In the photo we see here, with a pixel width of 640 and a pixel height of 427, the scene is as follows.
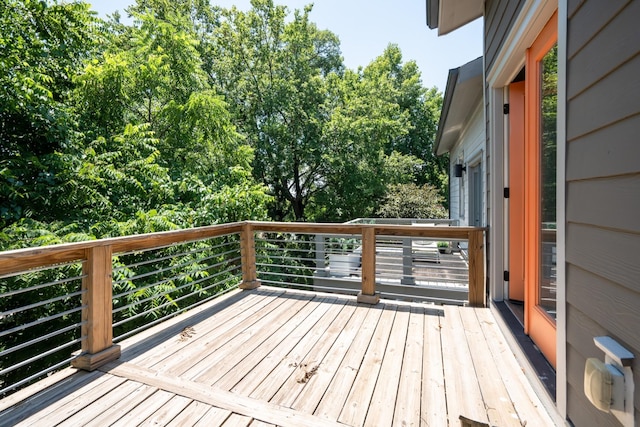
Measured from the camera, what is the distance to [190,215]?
219 inches

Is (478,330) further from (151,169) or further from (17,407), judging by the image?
(151,169)

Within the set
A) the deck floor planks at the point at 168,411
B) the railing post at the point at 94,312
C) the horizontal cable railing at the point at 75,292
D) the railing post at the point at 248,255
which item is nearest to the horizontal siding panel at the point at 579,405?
the deck floor planks at the point at 168,411

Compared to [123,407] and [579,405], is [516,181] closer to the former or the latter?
[579,405]

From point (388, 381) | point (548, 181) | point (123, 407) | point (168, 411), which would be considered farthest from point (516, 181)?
point (123, 407)

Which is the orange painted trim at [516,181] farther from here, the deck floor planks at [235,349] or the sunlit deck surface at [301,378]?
the deck floor planks at [235,349]

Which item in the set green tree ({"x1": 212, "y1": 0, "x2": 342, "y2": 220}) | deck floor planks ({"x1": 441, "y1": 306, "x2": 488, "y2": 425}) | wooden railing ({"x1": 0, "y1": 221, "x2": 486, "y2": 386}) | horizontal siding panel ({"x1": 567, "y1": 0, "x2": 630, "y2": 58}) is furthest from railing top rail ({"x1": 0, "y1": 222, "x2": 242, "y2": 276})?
green tree ({"x1": 212, "y1": 0, "x2": 342, "y2": 220})

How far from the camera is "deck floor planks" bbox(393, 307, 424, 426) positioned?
1655 mm

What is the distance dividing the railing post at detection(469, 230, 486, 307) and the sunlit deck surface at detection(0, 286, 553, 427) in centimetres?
16

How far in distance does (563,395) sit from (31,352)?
648cm

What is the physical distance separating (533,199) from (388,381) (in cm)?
155

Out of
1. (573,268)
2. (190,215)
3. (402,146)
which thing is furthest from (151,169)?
(402,146)

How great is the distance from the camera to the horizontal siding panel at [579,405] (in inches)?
43.3

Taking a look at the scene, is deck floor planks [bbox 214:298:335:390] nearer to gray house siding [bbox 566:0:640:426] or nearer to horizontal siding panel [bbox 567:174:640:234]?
gray house siding [bbox 566:0:640:426]

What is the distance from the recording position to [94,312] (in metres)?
2.22
